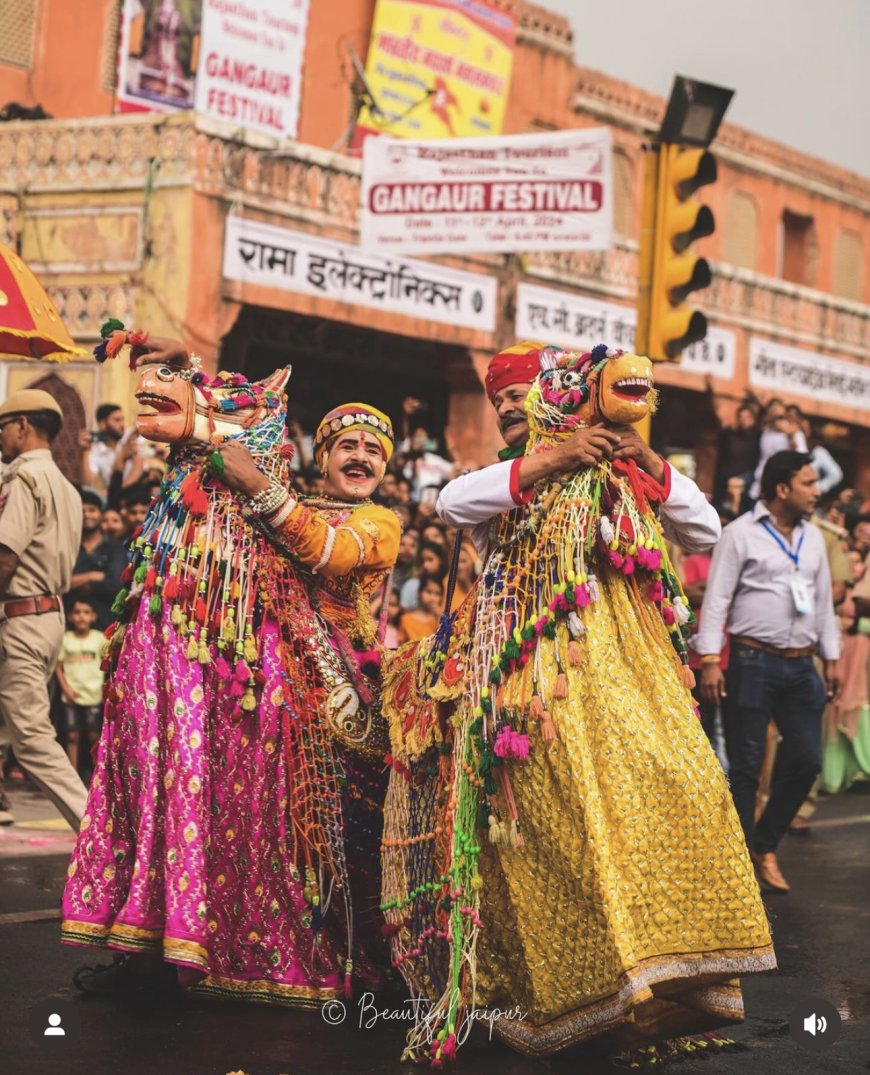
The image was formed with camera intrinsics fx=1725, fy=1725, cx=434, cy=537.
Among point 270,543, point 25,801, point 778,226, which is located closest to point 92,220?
point 25,801

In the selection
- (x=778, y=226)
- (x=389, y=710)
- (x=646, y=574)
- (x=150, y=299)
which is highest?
(x=778, y=226)

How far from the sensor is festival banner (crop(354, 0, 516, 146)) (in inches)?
811

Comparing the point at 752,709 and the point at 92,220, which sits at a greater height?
the point at 92,220

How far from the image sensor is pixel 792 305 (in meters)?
22.5

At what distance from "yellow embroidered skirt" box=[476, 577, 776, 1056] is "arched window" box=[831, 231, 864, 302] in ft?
84.0

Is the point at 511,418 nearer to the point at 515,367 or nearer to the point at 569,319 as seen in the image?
the point at 515,367

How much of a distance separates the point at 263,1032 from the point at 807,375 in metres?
19.1

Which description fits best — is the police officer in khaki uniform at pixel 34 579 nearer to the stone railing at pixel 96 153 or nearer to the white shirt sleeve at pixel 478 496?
the white shirt sleeve at pixel 478 496

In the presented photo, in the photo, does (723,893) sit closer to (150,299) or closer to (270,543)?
(270,543)

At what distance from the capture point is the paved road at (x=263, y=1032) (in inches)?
175

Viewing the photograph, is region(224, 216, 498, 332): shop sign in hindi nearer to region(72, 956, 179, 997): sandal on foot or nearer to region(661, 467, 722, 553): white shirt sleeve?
region(72, 956, 179, 997): sandal on foot

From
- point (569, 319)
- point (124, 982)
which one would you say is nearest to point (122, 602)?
point (124, 982)

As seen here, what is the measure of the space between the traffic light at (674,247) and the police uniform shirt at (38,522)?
3.21 m

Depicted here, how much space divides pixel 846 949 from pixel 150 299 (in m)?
9.70
